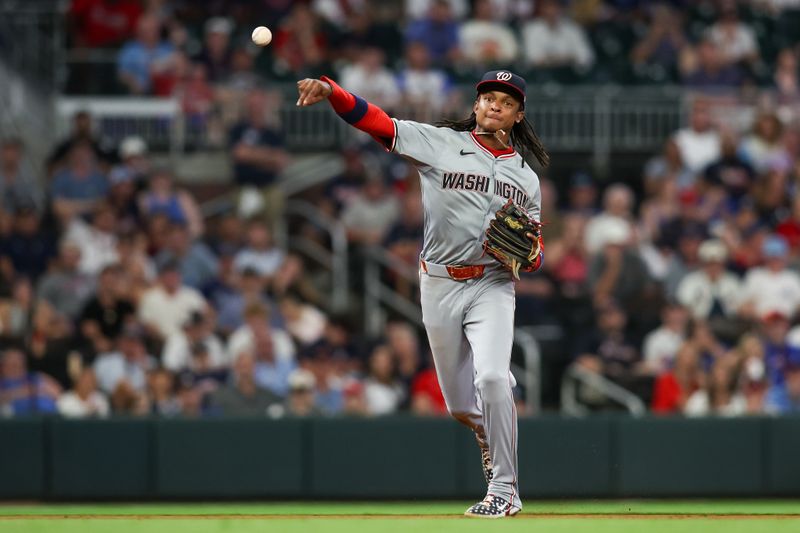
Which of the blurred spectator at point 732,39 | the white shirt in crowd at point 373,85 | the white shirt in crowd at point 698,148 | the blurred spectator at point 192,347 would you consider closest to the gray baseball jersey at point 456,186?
the blurred spectator at point 192,347

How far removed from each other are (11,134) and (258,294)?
3.70 metres

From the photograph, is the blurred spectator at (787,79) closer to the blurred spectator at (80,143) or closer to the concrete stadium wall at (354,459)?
the concrete stadium wall at (354,459)

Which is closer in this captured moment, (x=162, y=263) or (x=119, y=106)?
(x=162, y=263)

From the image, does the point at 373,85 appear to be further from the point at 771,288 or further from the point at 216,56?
the point at 771,288

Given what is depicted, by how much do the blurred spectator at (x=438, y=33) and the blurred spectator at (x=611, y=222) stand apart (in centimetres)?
258

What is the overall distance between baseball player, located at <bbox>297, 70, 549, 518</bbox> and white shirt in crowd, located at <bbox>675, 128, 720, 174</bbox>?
743 centimetres

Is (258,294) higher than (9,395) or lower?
higher

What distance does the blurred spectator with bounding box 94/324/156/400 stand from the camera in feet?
37.3

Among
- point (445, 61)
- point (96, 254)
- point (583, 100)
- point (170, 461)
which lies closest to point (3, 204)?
point (96, 254)

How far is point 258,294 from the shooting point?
12062 mm

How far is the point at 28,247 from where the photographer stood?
1258cm

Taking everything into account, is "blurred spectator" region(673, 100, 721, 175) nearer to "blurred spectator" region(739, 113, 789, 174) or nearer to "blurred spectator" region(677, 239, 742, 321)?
"blurred spectator" region(739, 113, 789, 174)

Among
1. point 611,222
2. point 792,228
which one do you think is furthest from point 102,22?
point 792,228

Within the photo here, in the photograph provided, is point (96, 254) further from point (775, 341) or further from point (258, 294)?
point (775, 341)
